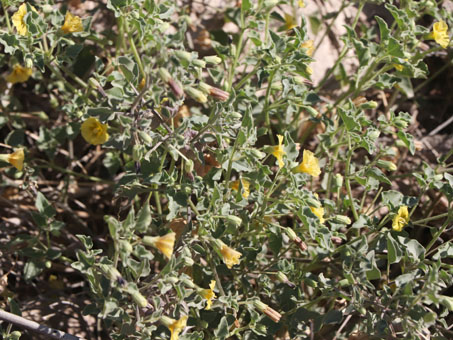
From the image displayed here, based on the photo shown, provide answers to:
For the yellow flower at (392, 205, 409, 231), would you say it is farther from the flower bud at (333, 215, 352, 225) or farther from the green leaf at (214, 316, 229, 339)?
the green leaf at (214, 316, 229, 339)

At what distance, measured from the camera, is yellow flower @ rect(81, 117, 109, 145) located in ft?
8.19

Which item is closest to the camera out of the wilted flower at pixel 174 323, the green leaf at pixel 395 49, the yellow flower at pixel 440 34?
the wilted flower at pixel 174 323

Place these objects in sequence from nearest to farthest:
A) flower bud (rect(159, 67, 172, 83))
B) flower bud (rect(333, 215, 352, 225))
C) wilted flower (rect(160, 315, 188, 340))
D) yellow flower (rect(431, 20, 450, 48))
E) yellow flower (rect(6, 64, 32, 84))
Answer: flower bud (rect(159, 67, 172, 83)) → wilted flower (rect(160, 315, 188, 340)) → flower bud (rect(333, 215, 352, 225)) → yellow flower (rect(431, 20, 450, 48)) → yellow flower (rect(6, 64, 32, 84))

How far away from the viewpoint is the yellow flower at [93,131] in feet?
8.19

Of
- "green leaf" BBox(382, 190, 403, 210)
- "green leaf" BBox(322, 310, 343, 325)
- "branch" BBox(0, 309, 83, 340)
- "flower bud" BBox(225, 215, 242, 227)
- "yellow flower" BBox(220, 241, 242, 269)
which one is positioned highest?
"flower bud" BBox(225, 215, 242, 227)

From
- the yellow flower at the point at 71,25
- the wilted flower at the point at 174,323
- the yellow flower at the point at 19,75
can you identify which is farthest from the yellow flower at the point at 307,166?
the yellow flower at the point at 19,75

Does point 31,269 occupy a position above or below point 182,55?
below

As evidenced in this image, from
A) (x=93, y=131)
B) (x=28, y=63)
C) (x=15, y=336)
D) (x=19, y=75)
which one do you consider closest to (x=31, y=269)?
(x=15, y=336)

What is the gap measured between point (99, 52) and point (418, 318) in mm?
2348

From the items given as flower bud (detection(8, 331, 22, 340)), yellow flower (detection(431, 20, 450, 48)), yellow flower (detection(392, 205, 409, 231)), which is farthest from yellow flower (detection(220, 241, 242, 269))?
yellow flower (detection(431, 20, 450, 48))

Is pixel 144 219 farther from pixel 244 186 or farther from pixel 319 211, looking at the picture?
pixel 319 211

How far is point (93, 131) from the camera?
2527 millimetres

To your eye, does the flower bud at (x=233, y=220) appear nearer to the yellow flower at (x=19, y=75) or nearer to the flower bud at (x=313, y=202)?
the flower bud at (x=313, y=202)

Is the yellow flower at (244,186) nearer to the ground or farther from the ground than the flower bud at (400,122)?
nearer to the ground
